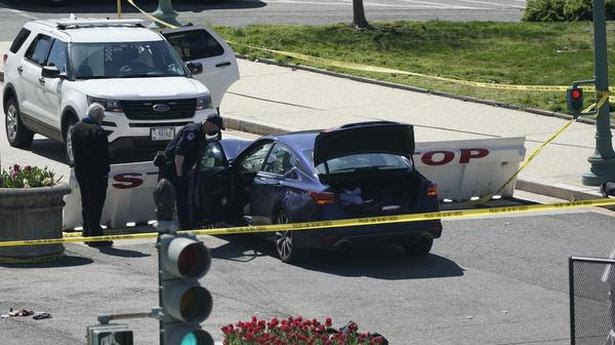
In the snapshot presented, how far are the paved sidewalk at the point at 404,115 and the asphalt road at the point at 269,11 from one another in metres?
6.94

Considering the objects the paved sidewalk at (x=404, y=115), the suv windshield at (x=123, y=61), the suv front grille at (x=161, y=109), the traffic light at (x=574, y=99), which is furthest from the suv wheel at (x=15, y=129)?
the traffic light at (x=574, y=99)

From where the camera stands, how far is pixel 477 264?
1534 centimetres

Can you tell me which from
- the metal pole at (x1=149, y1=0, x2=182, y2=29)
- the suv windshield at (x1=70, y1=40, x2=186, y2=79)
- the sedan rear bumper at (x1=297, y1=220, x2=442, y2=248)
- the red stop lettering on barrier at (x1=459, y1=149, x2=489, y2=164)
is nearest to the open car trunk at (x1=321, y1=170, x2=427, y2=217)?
the sedan rear bumper at (x1=297, y1=220, x2=442, y2=248)

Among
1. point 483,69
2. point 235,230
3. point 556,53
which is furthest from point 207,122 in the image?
point 556,53

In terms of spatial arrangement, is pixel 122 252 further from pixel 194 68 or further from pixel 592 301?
pixel 592 301

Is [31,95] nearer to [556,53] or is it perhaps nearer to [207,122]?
[207,122]

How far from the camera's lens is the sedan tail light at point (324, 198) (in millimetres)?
14844

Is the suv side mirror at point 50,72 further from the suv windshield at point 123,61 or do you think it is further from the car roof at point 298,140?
the car roof at point 298,140

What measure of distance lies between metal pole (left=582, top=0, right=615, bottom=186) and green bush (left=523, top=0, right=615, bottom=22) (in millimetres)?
14718

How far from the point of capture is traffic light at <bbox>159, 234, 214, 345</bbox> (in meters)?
7.30

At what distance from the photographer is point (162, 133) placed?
19.0 metres

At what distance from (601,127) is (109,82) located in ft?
21.5

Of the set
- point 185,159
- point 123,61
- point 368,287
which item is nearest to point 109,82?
point 123,61

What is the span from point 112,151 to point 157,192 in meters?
11.6
